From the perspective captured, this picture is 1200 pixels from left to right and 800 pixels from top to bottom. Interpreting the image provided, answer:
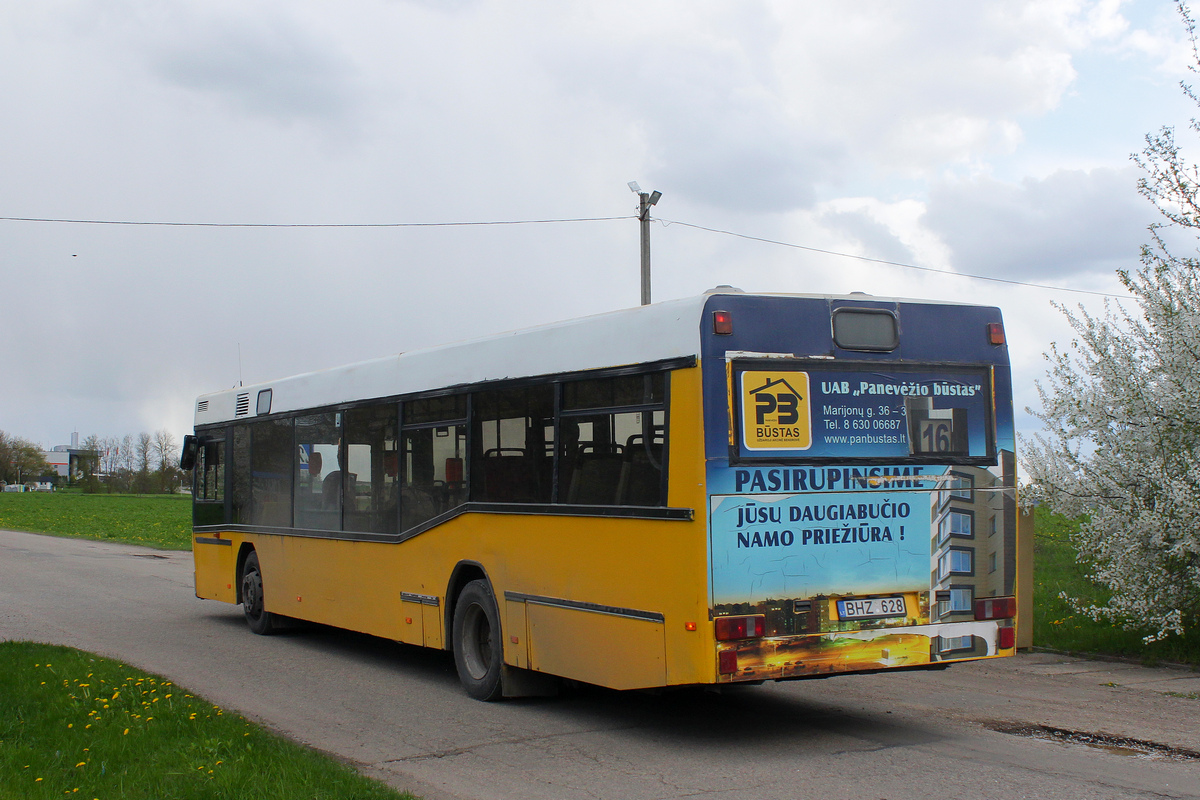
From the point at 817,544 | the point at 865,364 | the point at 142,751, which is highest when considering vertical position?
the point at 865,364

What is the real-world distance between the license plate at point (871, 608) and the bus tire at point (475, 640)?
2953mm

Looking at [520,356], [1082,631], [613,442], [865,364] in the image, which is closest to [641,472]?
[613,442]

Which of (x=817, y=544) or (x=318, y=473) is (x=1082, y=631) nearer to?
(x=817, y=544)

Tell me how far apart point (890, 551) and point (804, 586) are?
660mm

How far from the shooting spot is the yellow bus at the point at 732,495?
6887 mm

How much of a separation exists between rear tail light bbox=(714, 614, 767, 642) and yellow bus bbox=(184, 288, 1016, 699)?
0.01m

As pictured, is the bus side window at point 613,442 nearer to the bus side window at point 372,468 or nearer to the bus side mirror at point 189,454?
the bus side window at point 372,468

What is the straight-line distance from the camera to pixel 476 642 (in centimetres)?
927

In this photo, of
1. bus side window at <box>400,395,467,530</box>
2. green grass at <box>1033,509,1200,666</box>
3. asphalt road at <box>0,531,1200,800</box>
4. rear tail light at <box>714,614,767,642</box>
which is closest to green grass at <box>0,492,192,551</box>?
asphalt road at <box>0,531,1200,800</box>

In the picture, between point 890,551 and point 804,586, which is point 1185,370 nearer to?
point 890,551

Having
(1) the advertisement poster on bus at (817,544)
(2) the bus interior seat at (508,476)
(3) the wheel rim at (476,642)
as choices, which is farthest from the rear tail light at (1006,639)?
(3) the wheel rim at (476,642)

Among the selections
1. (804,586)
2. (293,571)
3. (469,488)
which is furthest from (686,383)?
(293,571)

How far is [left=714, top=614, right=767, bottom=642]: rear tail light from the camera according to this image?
674cm

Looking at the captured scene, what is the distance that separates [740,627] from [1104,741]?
2.58 m
